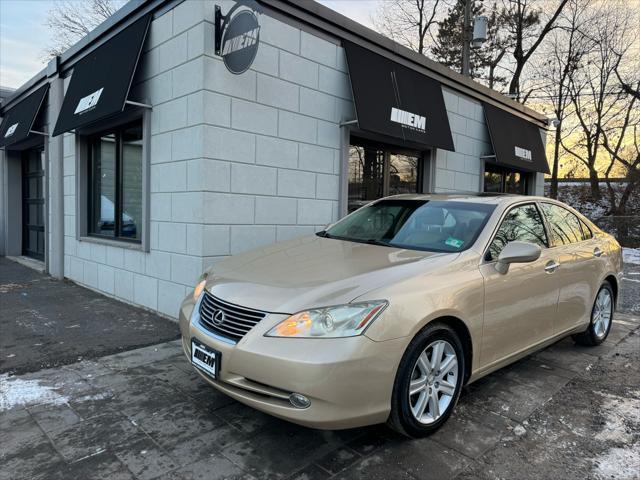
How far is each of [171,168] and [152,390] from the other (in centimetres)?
286

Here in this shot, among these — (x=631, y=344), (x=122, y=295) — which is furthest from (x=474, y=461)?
(x=122, y=295)

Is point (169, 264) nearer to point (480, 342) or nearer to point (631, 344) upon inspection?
point (480, 342)

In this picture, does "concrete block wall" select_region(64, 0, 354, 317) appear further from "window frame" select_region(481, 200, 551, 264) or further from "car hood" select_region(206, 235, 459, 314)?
"window frame" select_region(481, 200, 551, 264)

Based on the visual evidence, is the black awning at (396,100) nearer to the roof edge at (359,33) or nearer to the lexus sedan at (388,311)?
the roof edge at (359,33)

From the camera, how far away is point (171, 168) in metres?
5.34

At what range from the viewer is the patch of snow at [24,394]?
3.12 metres

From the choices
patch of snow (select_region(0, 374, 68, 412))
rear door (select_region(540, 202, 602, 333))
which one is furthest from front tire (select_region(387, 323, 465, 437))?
patch of snow (select_region(0, 374, 68, 412))

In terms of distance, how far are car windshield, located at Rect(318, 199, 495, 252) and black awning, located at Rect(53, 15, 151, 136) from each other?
3.33 meters

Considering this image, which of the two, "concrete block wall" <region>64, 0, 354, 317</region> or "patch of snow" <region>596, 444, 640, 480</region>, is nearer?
"patch of snow" <region>596, 444, 640, 480</region>

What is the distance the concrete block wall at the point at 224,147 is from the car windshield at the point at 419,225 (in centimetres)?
156

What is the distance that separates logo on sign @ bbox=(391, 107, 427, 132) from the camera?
22.4 ft

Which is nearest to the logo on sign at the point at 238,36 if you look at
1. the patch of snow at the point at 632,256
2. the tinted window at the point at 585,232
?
the tinted window at the point at 585,232

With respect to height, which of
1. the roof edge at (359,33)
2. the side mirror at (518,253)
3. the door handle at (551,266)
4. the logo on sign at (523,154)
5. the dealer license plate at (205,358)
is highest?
the roof edge at (359,33)

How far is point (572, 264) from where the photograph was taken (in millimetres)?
4023
